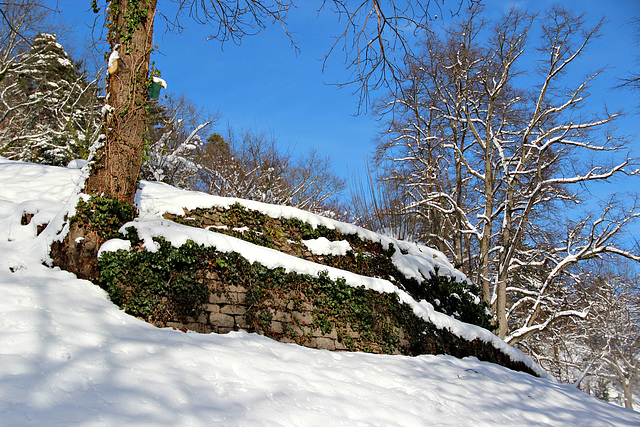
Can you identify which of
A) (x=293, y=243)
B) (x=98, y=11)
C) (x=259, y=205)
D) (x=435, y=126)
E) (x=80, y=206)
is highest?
(x=435, y=126)

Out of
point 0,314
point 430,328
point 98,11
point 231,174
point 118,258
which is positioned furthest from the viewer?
point 231,174

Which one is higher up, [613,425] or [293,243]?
[293,243]

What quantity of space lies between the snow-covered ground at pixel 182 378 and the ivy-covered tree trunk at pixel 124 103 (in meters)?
0.95

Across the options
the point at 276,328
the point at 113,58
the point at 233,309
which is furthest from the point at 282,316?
the point at 113,58

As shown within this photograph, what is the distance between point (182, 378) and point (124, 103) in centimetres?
360

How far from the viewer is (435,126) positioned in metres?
16.5

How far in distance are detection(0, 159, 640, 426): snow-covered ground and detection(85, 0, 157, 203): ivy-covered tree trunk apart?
951 mm

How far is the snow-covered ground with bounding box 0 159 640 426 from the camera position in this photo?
7.86 feet

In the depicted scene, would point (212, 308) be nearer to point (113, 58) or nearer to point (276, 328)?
point (276, 328)

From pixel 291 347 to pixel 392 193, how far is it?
986cm

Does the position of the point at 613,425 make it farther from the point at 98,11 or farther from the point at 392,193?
the point at 392,193

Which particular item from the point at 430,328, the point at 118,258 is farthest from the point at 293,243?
the point at 118,258

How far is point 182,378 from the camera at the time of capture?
2934mm

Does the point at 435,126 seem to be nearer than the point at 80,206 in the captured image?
No
